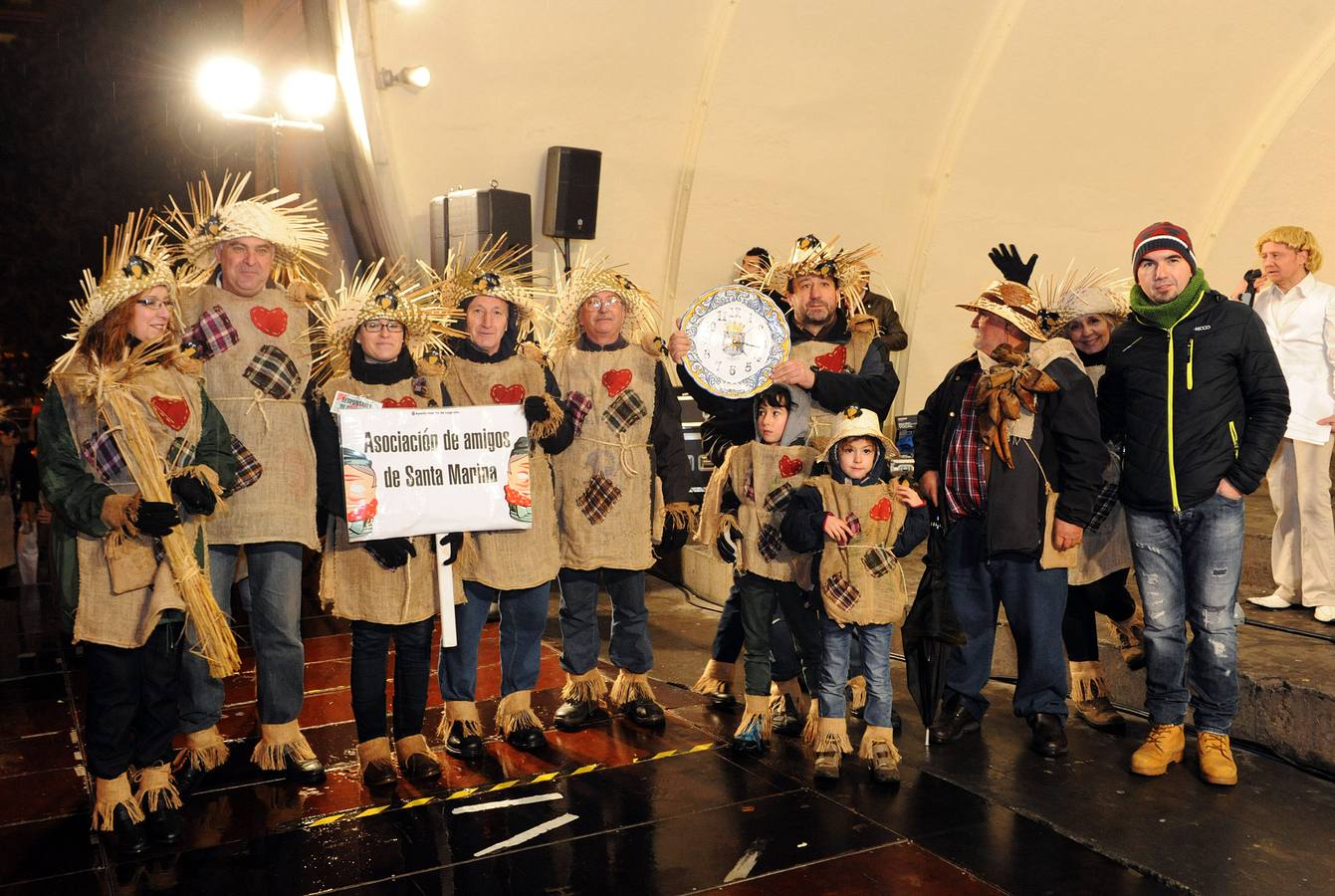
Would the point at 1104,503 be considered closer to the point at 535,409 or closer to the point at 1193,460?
the point at 1193,460

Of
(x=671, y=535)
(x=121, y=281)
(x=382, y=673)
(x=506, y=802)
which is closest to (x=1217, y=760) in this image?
(x=671, y=535)

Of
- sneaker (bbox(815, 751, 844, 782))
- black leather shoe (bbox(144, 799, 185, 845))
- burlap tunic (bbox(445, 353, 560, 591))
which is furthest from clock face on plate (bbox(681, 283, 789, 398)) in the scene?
black leather shoe (bbox(144, 799, 185, 845))

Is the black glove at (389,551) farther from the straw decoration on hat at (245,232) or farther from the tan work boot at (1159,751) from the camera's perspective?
the tan work boot at (1159,751)

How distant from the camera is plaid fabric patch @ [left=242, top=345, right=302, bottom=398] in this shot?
15.1ft

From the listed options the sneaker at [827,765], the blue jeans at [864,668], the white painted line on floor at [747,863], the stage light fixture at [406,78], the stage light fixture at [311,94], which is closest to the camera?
the white painted line on floor at [747,863]

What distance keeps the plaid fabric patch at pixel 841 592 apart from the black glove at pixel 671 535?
0.96 m

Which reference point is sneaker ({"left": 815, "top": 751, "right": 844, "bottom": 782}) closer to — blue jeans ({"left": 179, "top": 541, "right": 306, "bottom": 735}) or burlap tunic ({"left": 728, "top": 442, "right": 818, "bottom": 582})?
burlap tunic ({"left": 728, "top": 442, "right": 818, "bottom": 582})

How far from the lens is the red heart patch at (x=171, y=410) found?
4223mm

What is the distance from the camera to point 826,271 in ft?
17.1

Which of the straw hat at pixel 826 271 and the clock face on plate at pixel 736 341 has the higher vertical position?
the straw hat at pixel 826 271

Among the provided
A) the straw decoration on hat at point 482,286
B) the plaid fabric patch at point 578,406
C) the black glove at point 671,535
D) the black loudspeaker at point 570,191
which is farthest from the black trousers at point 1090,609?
the black loudspeaker at point 570,191

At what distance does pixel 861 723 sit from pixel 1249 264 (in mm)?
5910

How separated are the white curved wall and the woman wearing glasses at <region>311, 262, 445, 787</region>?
421 centimetres

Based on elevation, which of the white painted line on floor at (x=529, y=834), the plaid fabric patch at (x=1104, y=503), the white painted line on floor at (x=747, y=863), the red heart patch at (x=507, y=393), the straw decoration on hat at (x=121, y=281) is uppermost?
the straw decoration on hat at (x=121, y=281)
